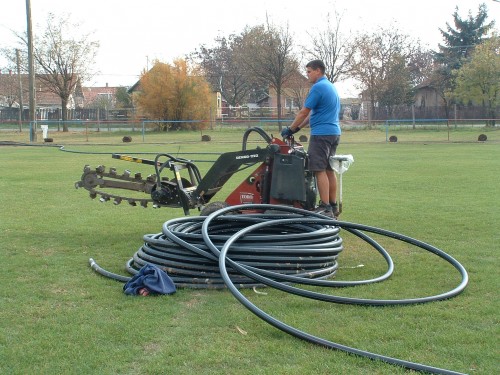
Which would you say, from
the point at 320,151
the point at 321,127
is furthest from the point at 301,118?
the point at 320,151

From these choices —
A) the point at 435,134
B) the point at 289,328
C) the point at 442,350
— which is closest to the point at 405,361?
the point at 442,350

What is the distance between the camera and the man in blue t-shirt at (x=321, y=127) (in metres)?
7.49

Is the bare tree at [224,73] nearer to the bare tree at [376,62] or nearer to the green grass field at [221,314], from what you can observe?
the bare tree at [376,62]

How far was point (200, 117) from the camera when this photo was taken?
50.0 m

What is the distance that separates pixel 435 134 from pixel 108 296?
37.9 meters

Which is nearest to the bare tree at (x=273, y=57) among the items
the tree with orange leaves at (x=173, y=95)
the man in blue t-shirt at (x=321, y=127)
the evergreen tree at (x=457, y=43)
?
the tree with orange leaves at (x=173, y=95)

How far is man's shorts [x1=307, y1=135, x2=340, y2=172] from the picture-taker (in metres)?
7.46

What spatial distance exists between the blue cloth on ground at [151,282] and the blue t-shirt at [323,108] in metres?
3.12

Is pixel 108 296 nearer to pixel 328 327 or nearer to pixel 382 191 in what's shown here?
pixel 328 327

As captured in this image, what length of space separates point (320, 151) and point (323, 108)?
1.78ft

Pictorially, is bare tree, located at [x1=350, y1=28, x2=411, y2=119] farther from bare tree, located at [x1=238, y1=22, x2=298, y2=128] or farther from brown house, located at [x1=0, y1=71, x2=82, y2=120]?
brown house, located at [x1=0, y1=71, x2=82, y2=120]

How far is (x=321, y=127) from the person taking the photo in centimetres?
761

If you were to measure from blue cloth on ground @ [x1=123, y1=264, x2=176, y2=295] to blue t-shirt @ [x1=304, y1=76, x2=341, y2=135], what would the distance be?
312 centimetres

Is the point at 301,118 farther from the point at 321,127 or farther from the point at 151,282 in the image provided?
the point at 151,282
